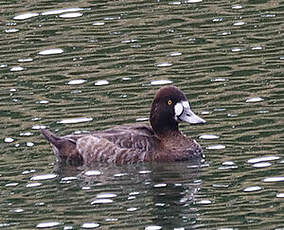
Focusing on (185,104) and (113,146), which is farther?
(185,104)

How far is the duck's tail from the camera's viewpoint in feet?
60.1

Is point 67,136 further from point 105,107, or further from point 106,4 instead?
point 106,4

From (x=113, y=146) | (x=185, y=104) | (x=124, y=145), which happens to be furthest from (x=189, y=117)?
(x=113, y=146)

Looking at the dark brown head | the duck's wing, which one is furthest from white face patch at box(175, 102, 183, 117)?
the duck's wing

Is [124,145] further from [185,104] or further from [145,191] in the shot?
[145,191]

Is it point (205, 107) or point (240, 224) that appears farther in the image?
point (205, 107)

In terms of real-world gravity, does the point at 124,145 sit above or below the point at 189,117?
below

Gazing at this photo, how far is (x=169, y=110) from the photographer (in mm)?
18859

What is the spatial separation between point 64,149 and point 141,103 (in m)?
2.23

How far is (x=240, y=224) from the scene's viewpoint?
48.4 ft

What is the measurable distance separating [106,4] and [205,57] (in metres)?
4.44

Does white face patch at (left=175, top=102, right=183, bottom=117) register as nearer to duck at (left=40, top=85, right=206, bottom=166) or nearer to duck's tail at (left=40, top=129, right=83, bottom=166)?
duck at (left=40, top=85, right=206, bottom=166)

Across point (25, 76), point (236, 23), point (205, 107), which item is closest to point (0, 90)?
point (25, 76)

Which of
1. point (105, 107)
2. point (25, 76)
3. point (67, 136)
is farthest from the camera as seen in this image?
point (25, 76)
